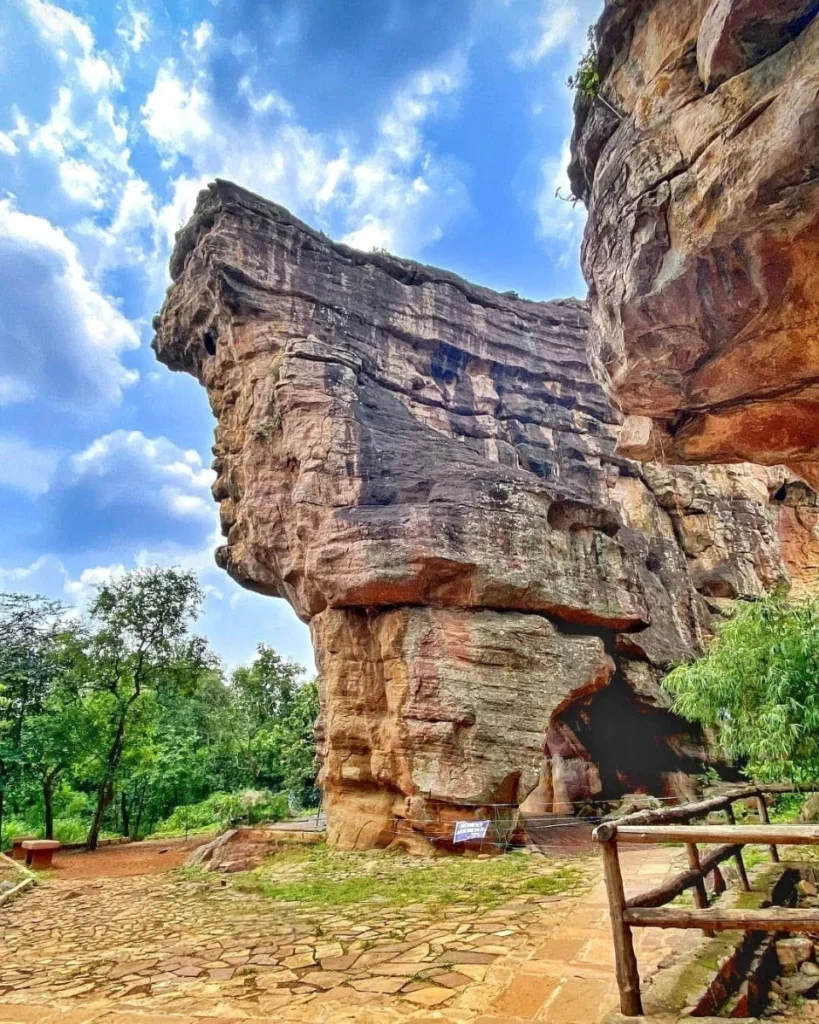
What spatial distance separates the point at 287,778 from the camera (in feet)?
73.7

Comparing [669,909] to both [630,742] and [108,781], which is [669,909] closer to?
[630,742]

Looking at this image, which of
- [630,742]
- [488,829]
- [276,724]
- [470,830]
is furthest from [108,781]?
[630,742]

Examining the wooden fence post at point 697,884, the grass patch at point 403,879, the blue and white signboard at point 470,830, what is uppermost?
the wooden fence post at point 697,884

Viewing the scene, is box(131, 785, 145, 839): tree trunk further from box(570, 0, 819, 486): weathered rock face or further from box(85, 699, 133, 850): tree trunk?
box(570, 0, 819, 486): weathered rock face

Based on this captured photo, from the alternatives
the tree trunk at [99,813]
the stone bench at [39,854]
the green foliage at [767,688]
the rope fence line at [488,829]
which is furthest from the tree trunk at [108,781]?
the green foliage at [767,688]

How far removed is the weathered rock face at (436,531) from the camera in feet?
40.5

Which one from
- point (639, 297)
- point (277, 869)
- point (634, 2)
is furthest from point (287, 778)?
point (634, 2)

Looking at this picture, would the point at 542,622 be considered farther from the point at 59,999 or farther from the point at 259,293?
the point at 259,293

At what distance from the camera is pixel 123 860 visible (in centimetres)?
1474

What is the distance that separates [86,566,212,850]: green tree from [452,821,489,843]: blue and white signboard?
461 inches

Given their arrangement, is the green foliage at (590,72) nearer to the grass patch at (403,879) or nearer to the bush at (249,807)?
the grass patch at (403,879)

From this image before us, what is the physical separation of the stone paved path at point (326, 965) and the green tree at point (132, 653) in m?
11.8

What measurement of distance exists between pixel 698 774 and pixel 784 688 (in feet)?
33.3

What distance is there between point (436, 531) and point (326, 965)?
8908 millimetres
